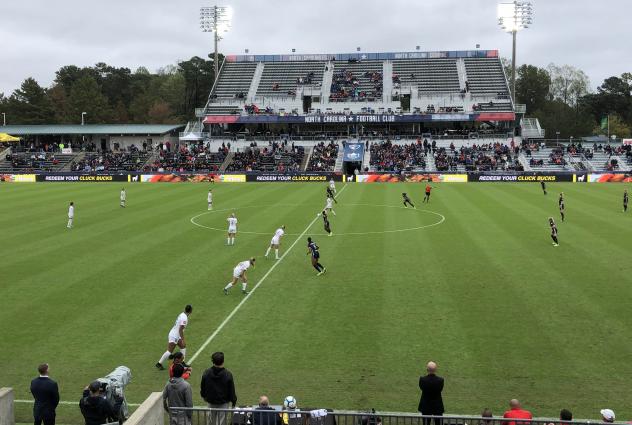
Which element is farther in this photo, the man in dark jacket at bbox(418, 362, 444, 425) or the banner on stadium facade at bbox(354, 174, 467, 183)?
the banner on stadium facade at bbox(354, 174, 467, 183)

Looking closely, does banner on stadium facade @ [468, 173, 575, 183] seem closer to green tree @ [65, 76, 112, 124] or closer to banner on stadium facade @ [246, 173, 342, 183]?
banner on stadium facade @ [246, 173, 342, 183]

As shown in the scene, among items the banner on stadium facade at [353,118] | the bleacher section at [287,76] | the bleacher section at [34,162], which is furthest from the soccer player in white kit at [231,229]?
the bleacher section at [287,76]

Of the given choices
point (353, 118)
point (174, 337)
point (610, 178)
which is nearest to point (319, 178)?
point (353, 118)

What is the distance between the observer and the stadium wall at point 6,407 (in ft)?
31.3

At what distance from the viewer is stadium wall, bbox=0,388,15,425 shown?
955cm

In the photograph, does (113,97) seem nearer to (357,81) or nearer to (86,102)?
(86,102)

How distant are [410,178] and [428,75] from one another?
3465cm

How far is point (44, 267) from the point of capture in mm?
23812

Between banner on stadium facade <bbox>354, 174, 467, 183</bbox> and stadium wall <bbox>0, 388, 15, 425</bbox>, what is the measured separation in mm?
58878

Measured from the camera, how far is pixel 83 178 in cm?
7144

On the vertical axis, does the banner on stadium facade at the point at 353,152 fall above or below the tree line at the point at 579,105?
below

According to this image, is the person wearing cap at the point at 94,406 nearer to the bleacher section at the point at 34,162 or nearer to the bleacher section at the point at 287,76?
the bleacher section at the point at 34,162

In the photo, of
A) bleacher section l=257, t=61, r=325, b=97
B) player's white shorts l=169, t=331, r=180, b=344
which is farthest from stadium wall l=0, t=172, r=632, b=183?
player's white shorts l=169, t=331, r=180, b=344

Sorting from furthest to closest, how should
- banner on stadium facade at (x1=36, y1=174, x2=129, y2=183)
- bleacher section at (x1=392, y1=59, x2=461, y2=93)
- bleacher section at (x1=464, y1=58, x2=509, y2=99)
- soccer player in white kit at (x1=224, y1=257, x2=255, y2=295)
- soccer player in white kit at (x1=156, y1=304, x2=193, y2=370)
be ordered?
bleacher section at (x1=392, y1=59, x2=461, y2=93), bleacher section at (x1=464, y1=58, x2=509, y2=99), banner on stadium facade at (x1=36, y1=174, x2=129, y2=183), soccer player in white kit at (x1=224, y1=257, x2=255, y2=295), soccer player in white kit at (x1=156, y1=304, x2=193, y2=370)
